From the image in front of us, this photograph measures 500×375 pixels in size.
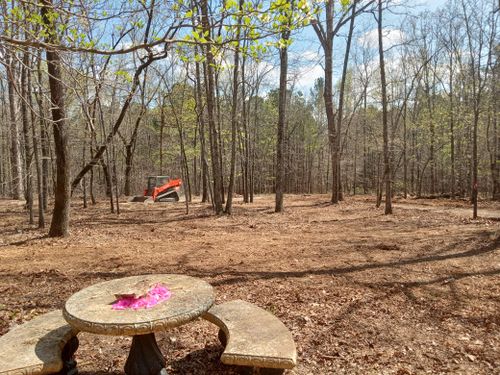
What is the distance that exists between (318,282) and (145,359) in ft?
9.60

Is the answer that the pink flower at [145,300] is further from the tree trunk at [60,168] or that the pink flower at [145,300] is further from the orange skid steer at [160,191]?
the orange skid steer at [160,191]

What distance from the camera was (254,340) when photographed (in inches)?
107

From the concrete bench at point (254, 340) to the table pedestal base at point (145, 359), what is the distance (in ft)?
1.99

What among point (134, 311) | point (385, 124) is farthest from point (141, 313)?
point (385, 124)

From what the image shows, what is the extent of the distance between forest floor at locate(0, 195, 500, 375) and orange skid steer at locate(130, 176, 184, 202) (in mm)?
8967

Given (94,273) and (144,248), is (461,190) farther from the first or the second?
(94,273)

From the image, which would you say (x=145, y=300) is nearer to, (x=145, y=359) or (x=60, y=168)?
(x=145, y=359)

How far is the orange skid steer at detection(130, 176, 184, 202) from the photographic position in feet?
62.2

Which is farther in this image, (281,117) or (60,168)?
(281,117)

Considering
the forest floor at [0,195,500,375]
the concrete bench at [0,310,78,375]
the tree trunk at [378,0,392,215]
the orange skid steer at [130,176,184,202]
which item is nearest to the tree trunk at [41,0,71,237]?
the forest floor at [0,195,500,375]

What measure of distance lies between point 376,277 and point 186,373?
3.28 meters

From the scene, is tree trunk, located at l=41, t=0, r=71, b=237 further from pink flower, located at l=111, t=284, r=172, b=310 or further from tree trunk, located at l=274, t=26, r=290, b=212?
tree trunk, located at l=274, t=26, r=290, b=212

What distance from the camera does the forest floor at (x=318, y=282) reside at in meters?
3.25

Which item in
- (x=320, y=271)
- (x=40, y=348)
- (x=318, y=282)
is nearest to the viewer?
(x=40, y=348)
